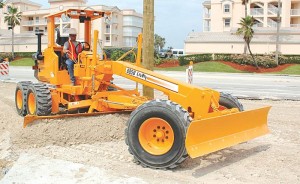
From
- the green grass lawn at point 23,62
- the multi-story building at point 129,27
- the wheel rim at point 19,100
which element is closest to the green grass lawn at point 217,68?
the green grass lawn at point 23,62

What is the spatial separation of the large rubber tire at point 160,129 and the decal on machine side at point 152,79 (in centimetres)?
77

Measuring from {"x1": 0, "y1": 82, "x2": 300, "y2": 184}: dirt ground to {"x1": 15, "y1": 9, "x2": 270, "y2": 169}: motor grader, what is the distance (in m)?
0.26

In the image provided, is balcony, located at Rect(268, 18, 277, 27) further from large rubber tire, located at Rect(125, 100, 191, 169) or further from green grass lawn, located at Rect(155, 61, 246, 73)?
large rubber tire, located at Rect(125, 100, 191, 169)

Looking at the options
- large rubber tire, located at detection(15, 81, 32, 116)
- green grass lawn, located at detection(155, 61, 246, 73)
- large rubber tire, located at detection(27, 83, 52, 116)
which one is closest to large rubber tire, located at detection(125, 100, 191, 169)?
large rubber tire, located at detection(27, 83, 52, 116)

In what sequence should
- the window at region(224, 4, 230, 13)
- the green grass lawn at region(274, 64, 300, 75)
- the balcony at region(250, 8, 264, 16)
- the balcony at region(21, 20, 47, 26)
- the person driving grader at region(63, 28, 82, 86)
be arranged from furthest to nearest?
the balcony at region(21, 20, 47, 26) → the window at region(224, 4, 230, 13) → the balcony at region(250, 8, 264, 16) → the green grass lawn at region(274, 64, 300, 75) → the person driving grader at region(63, 28, 82, 86)

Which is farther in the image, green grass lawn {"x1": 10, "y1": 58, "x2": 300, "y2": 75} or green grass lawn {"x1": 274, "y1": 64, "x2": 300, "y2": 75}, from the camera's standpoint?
green grass lawn {"x1": 10, "y1": 58, "x2": 300, "y2": 75}

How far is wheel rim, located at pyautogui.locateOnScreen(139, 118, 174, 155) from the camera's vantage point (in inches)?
257

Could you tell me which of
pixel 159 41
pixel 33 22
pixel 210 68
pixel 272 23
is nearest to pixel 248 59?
pixel 210 68

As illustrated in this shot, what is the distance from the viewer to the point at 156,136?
21.8ft

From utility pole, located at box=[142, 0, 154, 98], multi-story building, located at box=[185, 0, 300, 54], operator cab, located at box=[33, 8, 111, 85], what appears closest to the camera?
operator cab, located at box=[33, 8, 111, 85]

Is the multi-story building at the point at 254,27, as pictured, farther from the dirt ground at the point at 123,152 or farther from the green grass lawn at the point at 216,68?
the dirt ground at the point at 123,152

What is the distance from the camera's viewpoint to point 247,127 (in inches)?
294

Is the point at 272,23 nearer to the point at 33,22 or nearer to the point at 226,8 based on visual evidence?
the point at 226,8

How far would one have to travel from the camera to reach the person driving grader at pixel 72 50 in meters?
9.16
